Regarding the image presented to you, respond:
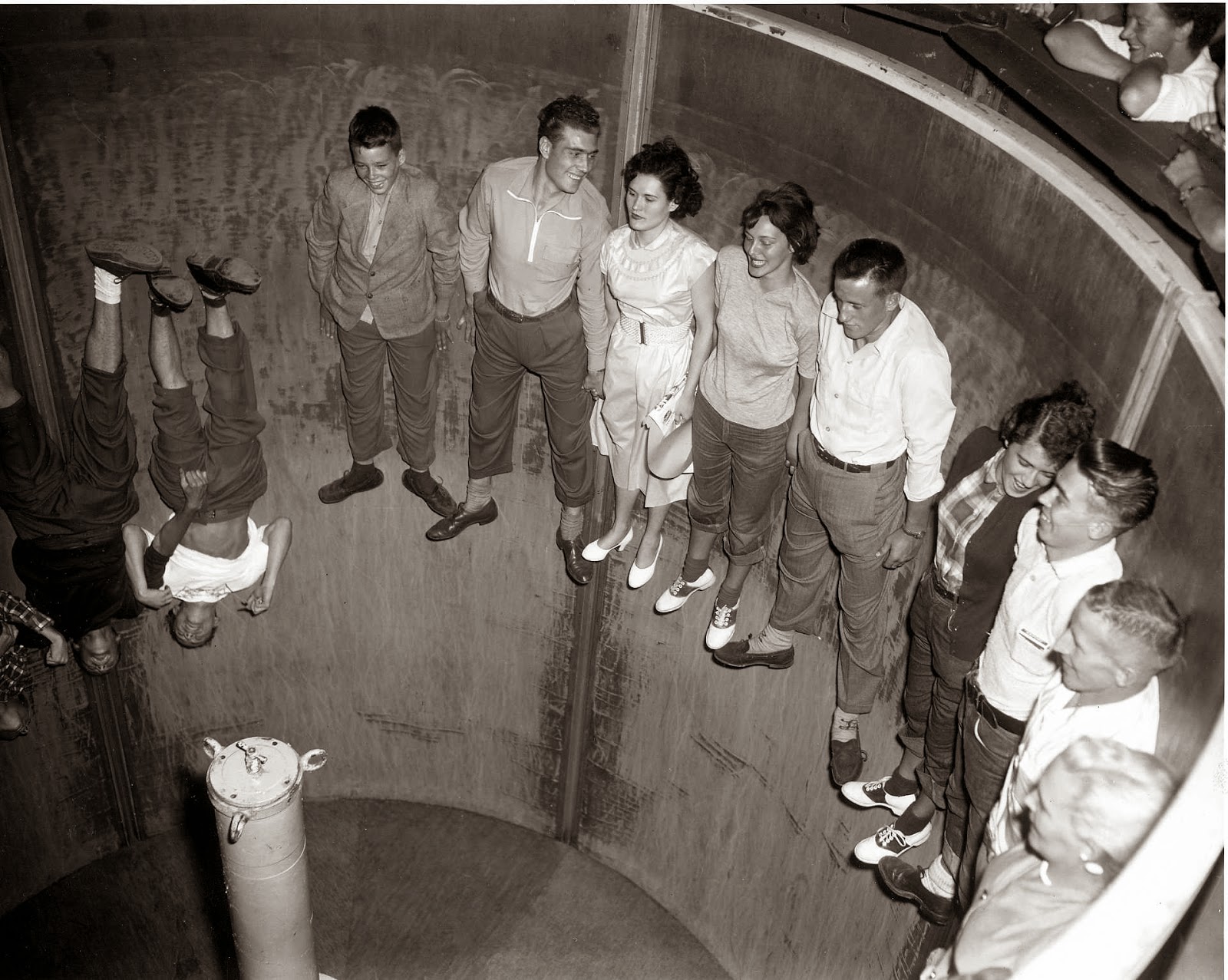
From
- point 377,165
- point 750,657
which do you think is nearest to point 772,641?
point 750,657

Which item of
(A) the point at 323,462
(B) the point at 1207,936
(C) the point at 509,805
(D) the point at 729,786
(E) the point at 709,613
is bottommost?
(C) the point at 509,805

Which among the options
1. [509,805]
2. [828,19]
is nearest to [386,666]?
[509,805]

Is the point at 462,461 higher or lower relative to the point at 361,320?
lower

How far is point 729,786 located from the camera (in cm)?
746

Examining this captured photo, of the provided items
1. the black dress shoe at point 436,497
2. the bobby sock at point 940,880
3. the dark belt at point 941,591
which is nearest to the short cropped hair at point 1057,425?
the dark belt at point 941,591

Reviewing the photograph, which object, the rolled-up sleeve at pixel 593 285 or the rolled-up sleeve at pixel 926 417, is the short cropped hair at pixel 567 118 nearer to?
the rolled-up sleeve at pixel 593 285

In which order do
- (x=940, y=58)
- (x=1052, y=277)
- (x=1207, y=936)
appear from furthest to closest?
(x=940, y=58), (x=1052, y=277), (x=1207, y=936)

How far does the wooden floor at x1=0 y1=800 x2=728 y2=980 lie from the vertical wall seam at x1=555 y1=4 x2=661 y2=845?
1.69 ft

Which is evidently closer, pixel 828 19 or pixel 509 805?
pixel 828 19

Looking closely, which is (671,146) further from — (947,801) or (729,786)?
(729,786)

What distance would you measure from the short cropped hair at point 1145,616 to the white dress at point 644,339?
254 cm

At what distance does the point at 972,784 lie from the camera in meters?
4.55

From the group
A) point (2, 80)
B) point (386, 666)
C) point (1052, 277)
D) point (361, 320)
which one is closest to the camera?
point (1052, 277)

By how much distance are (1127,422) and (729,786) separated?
13.9 ft
